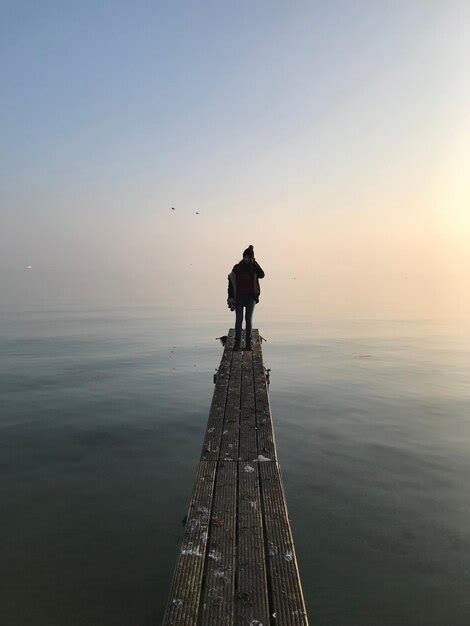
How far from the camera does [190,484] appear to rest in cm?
764

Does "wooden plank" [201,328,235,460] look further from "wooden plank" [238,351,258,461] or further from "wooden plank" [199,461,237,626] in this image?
"wooden plank" [199,461,237,626]

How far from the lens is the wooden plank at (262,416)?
21.6 feet

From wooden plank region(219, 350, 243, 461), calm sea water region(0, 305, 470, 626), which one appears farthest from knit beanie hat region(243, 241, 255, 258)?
calm sea water region(0, 305, 470, 626)

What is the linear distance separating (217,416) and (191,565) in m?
4.18

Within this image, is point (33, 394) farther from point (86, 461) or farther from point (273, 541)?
point (273, 541)

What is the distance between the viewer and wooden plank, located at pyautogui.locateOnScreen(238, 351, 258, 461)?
6562 mm

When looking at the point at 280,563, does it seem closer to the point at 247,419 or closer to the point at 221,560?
the point at 221,560

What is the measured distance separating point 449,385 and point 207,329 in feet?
55.7

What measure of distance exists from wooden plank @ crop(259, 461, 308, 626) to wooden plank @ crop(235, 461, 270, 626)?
7cm

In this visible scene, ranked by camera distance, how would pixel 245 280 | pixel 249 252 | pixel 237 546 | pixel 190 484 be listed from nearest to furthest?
1. pixel 237 546
2. pixel 190 484
3. pixel 249 252
4. pixel 245 280

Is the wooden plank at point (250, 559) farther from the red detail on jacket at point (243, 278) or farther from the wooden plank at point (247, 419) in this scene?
the red detail on jacket at point (243, 278)

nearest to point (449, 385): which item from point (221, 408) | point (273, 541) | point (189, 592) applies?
point (221, 408)

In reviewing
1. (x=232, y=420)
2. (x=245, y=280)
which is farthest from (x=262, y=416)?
(x=245, y=280)

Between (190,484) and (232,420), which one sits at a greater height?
(232,420)
